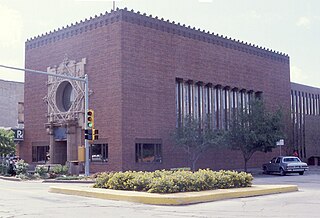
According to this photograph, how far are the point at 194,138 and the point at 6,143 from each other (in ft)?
53.2

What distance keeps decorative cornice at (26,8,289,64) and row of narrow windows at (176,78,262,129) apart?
13.4 ft

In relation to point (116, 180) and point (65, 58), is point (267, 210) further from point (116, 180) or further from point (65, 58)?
point (65, 58)

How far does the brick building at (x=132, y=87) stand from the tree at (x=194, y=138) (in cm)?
130

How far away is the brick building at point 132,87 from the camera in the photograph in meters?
36.6

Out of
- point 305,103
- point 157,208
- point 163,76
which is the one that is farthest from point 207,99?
point 157,208

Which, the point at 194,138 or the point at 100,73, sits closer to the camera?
the point at 194,138

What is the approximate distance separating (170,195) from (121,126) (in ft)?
63.4

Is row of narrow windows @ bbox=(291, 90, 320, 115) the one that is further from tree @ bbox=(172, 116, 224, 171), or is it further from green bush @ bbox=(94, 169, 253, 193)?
green bush @ bbox=(94, 169, 253, 193)

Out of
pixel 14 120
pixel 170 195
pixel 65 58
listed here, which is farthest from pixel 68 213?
pixel 14 120

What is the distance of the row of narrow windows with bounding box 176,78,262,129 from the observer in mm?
41125

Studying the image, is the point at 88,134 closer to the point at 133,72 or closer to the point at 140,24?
the point at 133,72

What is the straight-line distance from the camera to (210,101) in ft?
145

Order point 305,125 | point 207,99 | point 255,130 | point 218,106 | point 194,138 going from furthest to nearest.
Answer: point 305,125 < point 218,106 < point 207,99 < point 255,130 < point 194,138

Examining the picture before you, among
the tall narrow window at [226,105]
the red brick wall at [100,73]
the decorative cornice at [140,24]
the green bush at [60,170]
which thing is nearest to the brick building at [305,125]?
the decorative cornice at [140,24]
